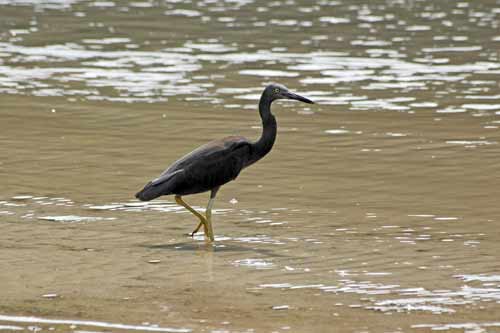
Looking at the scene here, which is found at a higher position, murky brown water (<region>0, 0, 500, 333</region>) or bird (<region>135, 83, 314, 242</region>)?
bird (<region>135, 83, 314, 242</region>)

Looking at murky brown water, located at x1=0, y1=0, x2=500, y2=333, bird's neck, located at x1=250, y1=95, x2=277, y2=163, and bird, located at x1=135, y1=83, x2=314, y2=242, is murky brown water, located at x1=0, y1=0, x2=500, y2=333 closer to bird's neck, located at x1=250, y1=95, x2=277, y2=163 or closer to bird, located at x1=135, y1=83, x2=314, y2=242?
bird, located at x1=135, y1=83, x2=314, y2=242

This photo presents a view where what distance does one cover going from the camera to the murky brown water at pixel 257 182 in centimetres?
888

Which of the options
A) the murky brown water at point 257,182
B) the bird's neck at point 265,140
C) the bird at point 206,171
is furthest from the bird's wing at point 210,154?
the murky brown water at point 257,182

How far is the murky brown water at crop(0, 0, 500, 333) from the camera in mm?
8883

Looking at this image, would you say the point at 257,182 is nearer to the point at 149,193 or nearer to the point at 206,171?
the point at 206,171

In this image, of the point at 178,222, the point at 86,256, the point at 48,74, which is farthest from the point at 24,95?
the point at 86,256

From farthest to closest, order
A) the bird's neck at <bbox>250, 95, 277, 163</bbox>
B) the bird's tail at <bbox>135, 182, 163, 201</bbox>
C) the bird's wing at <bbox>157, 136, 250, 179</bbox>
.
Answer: the bird's neck at <bbox>250, 95, 277, 163</bbox> < the bird's wing at <bbox>157, 136, 250, 179</bbox> < the bird's tail at <bbox>135, 182, 163, 201</bbox>

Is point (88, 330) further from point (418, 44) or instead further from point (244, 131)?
point (418, 44)

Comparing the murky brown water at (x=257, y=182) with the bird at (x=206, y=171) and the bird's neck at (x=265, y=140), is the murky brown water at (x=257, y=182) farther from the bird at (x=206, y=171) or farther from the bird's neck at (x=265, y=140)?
the bird's neck at (x=265, y=140)

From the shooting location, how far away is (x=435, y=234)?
36.4ft

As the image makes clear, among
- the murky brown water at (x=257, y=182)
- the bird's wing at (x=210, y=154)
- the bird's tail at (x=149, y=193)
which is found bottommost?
the murky brown water at (x=257, y=182)

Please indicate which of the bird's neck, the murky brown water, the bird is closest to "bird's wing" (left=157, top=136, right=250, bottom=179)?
the bird

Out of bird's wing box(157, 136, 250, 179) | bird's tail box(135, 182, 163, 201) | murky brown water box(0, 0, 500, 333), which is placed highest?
bird's wing box(157, 136, 250, 179)

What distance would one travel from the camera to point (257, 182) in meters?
13.4
